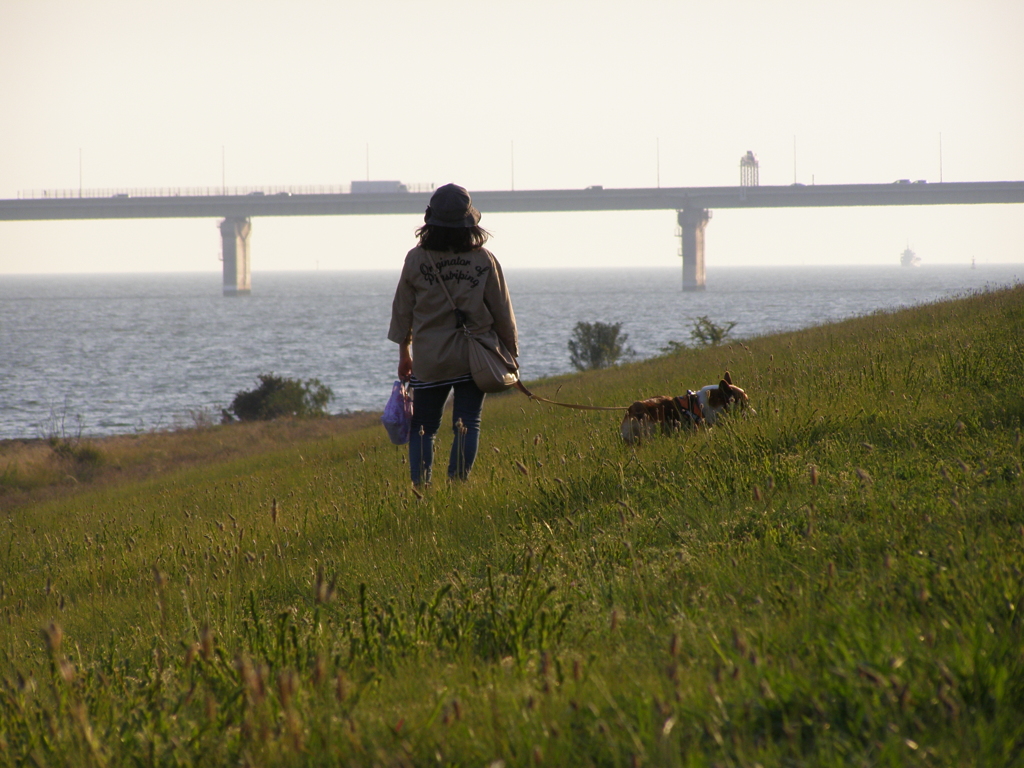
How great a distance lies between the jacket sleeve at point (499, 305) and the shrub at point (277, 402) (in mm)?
21303

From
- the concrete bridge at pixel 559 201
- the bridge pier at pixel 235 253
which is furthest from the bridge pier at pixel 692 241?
the bridge pier at pixel 235 253

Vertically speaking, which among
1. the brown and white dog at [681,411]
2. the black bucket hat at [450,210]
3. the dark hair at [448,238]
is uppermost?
the black bucket hat at [450,210]

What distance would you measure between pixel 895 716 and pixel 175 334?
7419cm

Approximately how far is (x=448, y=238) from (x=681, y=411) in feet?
6.52

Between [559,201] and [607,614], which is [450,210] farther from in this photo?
[559,201]

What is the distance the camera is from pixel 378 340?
61125mm

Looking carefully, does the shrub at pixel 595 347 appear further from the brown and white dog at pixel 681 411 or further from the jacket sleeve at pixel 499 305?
the jacket sleeve at pixel 499 305

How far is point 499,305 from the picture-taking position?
5395 millimetres

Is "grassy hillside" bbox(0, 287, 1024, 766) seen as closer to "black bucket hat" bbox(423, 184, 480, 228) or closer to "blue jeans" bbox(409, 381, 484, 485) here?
"blue jeans" bbox(409, 381, 484, 485)

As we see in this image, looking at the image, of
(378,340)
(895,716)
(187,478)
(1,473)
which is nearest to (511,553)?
(895,716)

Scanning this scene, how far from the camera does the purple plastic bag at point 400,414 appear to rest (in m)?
5.77

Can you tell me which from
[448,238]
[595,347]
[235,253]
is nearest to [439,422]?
[448,238]

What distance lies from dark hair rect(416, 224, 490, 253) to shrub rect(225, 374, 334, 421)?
21.4 metres

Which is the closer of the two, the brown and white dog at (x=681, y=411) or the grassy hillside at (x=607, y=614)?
the grassy hillside at (x=607, y=614)
